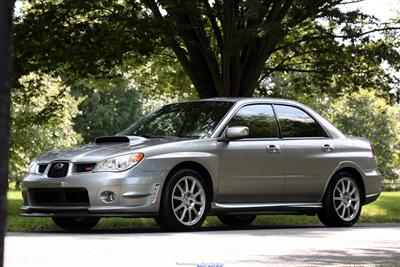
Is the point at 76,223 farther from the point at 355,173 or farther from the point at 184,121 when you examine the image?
the point at 355,173

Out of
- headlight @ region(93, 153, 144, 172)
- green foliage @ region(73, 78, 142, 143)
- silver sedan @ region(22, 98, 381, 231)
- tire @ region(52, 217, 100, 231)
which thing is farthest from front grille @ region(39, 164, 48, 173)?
green foliage @ region(73, 78, 142, 143)

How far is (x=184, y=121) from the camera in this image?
1193 cm

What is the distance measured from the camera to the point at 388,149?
8100cm

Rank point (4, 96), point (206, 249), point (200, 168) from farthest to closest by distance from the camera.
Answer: point (200, 168) < point (206, 249) < point (4, 96)

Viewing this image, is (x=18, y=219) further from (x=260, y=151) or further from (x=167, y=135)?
(x=260, y=151)

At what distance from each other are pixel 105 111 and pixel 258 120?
59.1 metres

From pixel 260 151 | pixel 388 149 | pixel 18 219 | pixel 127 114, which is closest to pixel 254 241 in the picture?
pixel 260 151

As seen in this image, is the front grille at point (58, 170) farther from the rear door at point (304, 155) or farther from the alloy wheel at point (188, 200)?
the rear door at point (304, 155)

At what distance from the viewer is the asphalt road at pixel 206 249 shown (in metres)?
7.05

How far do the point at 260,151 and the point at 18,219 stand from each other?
3308 millimetres

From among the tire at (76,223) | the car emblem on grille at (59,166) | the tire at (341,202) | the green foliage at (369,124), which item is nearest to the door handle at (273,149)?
the tire at (341,202)

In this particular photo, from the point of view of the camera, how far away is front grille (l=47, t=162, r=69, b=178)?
10702 mm

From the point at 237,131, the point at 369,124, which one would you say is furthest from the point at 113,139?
the point at 369,124

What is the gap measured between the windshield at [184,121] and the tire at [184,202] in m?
0.74
